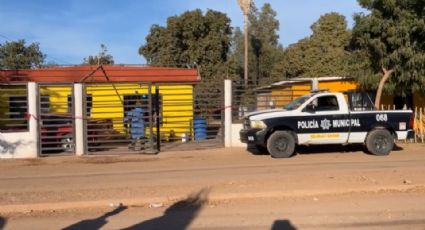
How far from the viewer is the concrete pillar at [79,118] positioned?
1984 cm

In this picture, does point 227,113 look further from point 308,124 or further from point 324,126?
point 324,126

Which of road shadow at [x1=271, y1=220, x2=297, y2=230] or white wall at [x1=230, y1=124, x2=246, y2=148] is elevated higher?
white wall at [x1=230, y1=124, x2=246, y2=148]

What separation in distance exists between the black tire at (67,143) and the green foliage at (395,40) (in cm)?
1149

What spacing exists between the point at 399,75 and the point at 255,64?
4120 cm

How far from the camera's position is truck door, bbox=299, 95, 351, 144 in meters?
17.9

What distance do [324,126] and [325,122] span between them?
13 cm

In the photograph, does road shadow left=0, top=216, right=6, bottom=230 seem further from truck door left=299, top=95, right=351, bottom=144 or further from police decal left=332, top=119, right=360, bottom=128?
police decal left=332, top=119, right=360, bottom=128

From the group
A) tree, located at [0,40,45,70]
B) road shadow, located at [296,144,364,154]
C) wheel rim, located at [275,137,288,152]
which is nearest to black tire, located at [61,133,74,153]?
wheel rim, located at [275,137,288,152]

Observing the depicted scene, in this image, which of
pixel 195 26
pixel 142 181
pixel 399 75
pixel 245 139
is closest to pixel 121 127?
pixel 245 139

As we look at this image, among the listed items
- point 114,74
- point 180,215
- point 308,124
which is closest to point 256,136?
point 308,124

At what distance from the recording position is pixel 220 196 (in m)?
10.5

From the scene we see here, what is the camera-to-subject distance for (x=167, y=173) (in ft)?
48.2

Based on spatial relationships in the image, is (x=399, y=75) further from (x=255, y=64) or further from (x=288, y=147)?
(x=255, y=64)

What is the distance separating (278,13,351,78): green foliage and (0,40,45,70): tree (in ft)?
80.6
